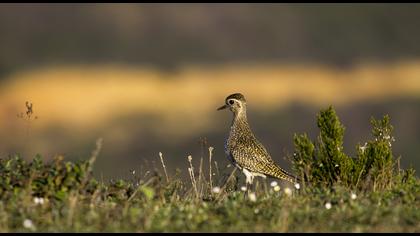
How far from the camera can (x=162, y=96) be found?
1640 inches

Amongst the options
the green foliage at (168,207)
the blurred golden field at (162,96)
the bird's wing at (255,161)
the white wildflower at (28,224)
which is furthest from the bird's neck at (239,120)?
the blurred golden field at (162,96)

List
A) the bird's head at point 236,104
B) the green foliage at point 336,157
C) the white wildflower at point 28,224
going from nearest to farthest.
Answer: the white wildflower at point 28,224 < the green foliage at point 336,157 < the bird's head at point 236,104

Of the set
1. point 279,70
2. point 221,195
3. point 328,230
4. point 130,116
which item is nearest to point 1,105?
point 130,116

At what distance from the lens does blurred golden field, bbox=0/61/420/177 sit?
123 feet

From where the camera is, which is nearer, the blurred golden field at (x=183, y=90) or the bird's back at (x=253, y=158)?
the bird's back at (x=253, y=158)

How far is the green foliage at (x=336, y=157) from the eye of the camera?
12930 mm

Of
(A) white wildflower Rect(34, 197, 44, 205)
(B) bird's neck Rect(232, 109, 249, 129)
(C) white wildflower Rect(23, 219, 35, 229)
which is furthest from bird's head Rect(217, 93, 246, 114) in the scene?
(C) white wildflower Rect(23, 219, 35, 229)

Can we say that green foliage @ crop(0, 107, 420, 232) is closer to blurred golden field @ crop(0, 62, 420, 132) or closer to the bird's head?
the bird's head

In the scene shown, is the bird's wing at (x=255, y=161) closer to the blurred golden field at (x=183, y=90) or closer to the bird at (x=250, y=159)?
the bird at (x=250, y=159)

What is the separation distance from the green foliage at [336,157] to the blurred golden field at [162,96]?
20.2 metres

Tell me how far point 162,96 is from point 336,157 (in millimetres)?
28832

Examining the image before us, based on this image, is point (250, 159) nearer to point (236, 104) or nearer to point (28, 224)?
point (236, 104)

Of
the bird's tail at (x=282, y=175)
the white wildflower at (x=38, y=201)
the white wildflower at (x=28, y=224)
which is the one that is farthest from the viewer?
the bird's tail at (x=282, y=175)

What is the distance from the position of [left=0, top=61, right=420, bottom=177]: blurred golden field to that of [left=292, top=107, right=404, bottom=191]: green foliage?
2022 cm
